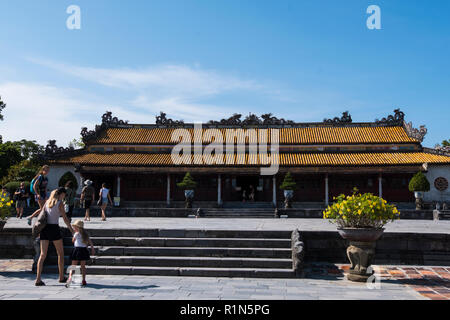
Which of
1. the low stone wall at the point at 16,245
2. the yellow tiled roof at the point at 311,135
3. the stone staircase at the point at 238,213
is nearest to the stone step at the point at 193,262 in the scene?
the low stone wall at the point at 16,245

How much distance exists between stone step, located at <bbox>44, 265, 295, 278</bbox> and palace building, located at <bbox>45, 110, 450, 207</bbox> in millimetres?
19482

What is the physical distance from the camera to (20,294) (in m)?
6.65

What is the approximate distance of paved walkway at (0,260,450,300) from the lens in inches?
258

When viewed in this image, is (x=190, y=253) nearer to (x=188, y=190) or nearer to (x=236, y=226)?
(x=236, y=226)

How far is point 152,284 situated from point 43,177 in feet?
16.2

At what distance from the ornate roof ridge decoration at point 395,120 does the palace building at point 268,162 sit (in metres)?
0.08

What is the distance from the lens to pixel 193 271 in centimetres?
834

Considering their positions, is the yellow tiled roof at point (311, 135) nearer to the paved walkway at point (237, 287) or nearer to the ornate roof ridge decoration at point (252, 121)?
the ornate roof ridge decoration at point (252, 121)

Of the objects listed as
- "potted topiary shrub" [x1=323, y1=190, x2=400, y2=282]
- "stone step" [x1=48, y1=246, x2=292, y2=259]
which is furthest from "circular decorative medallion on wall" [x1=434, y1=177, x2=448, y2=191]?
"stone step" [x1=48, y1=246, x2=292, y2=259]

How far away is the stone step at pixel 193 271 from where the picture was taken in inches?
323
